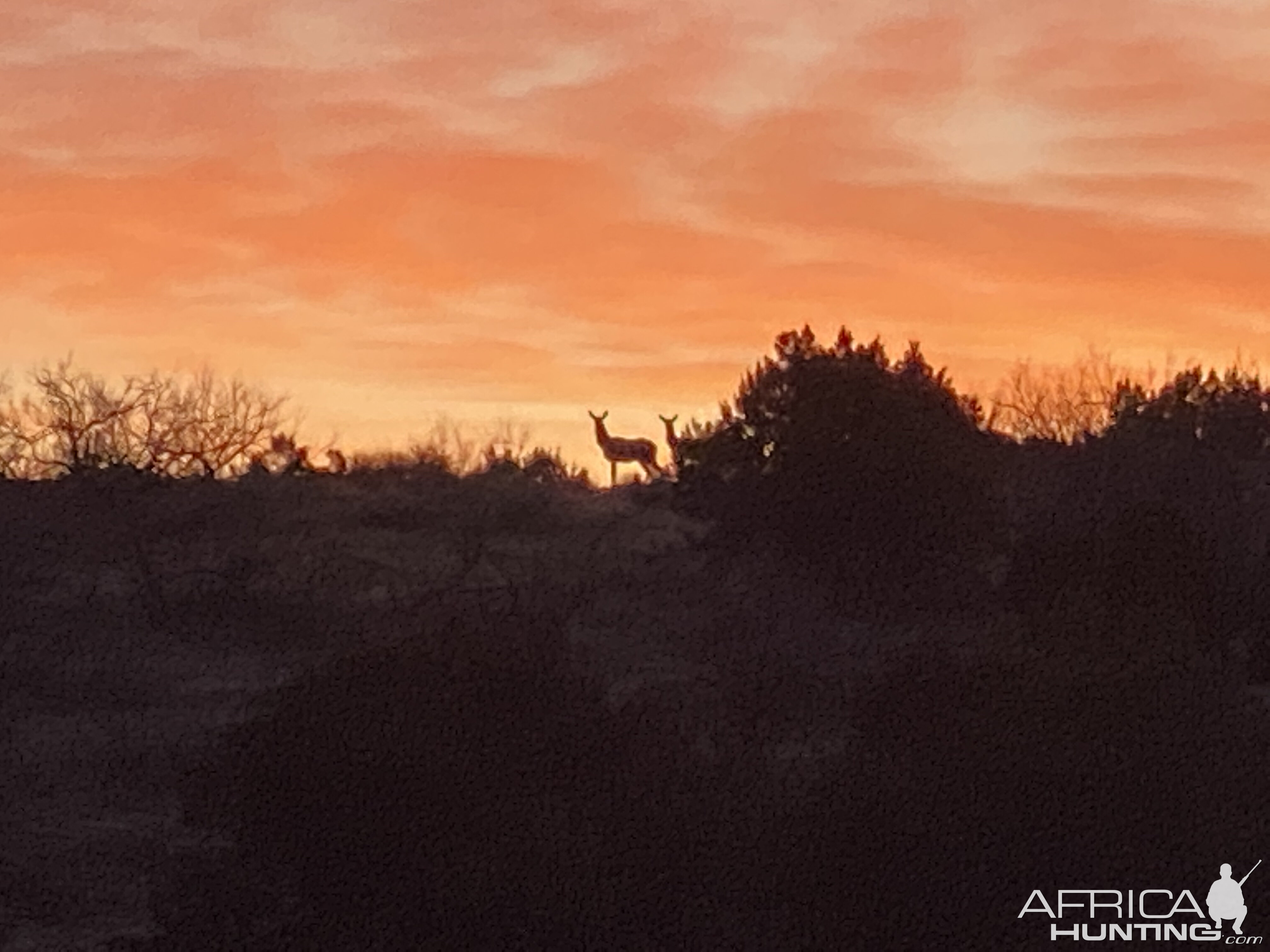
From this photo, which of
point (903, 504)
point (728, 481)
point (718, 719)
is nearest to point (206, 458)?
point (728, 481)

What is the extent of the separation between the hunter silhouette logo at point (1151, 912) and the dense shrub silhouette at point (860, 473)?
40.0ft

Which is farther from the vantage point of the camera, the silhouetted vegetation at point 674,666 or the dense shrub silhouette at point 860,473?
the dense shrub silhouette at point 860,473

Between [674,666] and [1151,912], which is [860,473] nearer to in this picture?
[674,666]

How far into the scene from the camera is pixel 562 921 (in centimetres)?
1772

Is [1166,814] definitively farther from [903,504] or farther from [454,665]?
[903,504]

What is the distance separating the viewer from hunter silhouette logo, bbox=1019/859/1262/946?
18.4 metres

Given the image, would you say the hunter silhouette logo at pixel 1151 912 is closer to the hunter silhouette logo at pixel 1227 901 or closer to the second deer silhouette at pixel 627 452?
the hunter silhouette logo at pixel 1227 901

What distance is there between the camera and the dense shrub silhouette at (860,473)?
31.7 m

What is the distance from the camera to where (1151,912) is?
1884cm

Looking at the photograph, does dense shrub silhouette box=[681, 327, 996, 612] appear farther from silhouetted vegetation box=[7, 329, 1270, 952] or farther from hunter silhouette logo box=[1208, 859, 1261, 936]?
hunter silhouette logo box=[1208, 859, 1261, 936]

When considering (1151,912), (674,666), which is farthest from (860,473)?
(1151,912)

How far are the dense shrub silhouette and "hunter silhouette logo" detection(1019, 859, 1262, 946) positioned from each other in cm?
1220

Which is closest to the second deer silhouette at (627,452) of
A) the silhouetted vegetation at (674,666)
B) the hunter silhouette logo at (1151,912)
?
the silhouetted vegetation at (674,666)

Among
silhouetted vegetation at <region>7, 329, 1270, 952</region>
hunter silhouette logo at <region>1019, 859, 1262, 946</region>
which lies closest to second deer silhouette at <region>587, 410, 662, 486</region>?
silhouetted vegetation at <region>7, 329, 1270, 952</region>
